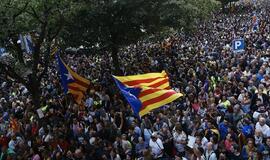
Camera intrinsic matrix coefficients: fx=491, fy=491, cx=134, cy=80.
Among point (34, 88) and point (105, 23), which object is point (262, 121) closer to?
point (34, 88)

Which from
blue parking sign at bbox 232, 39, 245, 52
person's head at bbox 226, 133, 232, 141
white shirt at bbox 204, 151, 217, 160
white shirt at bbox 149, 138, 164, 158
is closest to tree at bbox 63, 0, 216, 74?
blue parking sign at bbox 232, 39, 245, 52

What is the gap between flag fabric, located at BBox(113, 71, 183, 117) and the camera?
12992 mm

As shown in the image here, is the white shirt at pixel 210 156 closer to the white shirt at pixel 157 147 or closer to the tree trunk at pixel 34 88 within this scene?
the white shirt at pixel 157 147

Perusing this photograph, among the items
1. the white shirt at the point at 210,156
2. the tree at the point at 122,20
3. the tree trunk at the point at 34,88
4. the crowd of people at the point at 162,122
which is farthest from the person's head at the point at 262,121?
the tree at the point at 122,20

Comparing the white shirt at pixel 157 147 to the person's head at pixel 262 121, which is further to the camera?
the white shirt at pixel 157 147

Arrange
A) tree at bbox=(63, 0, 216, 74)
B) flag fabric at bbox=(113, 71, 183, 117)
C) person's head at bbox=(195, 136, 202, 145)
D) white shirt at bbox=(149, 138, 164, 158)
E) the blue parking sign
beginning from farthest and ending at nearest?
1. tree at bbox=(63, 0, 216, 74)
2. the blue parking sign
3. white shirt at bbox=(149, 138, 164, 158)
4. flag fabric at bbox=(113, 71, 183, 117)
5. person's head at bbox=(195, 136, 202, 145)

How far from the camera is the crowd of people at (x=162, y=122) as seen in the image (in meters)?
13.0

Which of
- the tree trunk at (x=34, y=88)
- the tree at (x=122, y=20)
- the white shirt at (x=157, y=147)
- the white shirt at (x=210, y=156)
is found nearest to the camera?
the white shirt at (x=210, y=156)

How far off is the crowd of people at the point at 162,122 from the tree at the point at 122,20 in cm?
217

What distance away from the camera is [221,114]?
576 inches

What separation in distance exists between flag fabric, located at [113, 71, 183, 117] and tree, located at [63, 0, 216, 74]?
10.1 meters

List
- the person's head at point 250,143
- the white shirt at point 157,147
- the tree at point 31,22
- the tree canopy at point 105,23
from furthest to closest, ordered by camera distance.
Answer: the tree canopy at point 105,23 < the tree at point 31,22 < the white shirt at point 157,147 < the person's head at point 250,143

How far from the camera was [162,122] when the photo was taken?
15.0m

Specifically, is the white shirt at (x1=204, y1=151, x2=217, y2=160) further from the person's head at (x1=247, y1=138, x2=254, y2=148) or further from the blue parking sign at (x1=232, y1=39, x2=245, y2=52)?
the blue parking sign at (x1=232, y1=39, x2=245, y2=52)
